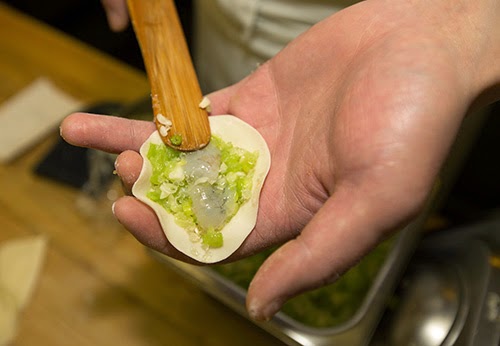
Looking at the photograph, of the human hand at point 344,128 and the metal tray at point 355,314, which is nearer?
the human hand at point 344,128

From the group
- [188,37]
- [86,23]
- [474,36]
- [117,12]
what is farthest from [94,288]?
[86,23]

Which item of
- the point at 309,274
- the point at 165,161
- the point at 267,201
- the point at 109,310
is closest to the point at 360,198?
the point at 309,274

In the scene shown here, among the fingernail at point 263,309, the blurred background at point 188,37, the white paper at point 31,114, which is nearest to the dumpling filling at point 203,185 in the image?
the fingernail at point 263,309

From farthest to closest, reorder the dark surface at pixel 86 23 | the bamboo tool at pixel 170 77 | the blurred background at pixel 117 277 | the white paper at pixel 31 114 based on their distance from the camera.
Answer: the dark surface at pixel 86 23 < the white paper at pixel 31 114 < the blurred background at pixel 117 277 < the bamboo tool at pixel 170 77

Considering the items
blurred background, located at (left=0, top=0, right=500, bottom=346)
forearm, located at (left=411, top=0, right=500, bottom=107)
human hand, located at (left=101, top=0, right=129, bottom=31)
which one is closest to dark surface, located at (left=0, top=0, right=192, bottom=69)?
blurred background, located at (left=0, top=0, right=500, bottom=346)

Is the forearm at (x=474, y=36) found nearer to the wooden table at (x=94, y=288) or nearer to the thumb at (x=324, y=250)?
the thumb at (x=324, y=250)

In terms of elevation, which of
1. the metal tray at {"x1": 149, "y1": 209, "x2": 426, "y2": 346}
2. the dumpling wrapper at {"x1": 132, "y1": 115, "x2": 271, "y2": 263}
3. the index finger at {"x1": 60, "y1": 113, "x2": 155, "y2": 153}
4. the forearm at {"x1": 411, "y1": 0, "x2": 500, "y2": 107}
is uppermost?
the forearm at {"x1": 411, "y1": 0, "x2": 500, "y2": 107}

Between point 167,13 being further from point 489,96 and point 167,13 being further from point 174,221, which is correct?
point 489,96

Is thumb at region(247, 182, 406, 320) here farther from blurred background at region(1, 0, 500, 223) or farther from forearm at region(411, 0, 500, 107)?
blurred background at region(1, 0, 500, 223)
